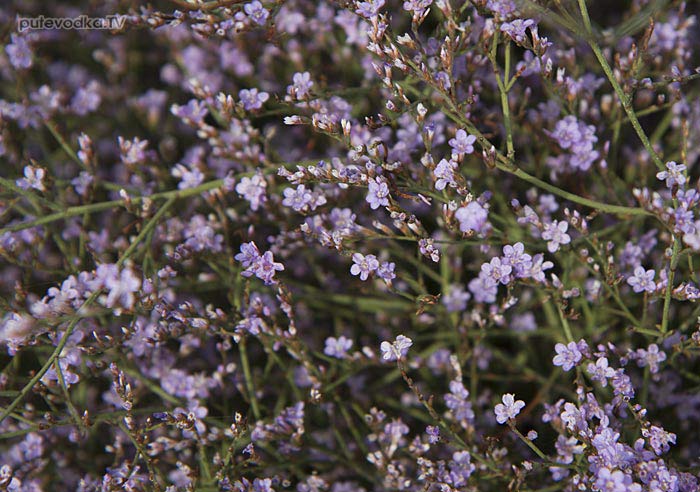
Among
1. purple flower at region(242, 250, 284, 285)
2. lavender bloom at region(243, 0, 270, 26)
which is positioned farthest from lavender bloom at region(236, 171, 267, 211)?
lavender bloom at region(243, 0, 270, 26)

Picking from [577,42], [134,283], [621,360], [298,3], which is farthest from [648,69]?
[134,283]

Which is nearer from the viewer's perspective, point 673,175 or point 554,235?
point 673,175

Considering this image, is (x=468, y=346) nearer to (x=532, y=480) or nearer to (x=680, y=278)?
(x=532, y=480)

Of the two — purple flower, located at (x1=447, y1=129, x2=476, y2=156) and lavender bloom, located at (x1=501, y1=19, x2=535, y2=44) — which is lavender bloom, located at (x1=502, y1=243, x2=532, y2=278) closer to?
purple flower, located at (x1=447, y1=129, x2=476, y2=156)

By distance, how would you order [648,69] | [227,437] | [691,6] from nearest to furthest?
1. [227,437]
2. [648,69]
3. [691,6]

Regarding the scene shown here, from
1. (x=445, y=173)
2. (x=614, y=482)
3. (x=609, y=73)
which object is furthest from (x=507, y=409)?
(x=609, y=73)

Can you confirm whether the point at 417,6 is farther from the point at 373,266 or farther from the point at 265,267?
the point at 265,267

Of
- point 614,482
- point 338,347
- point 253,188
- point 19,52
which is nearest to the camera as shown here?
point 614,482
